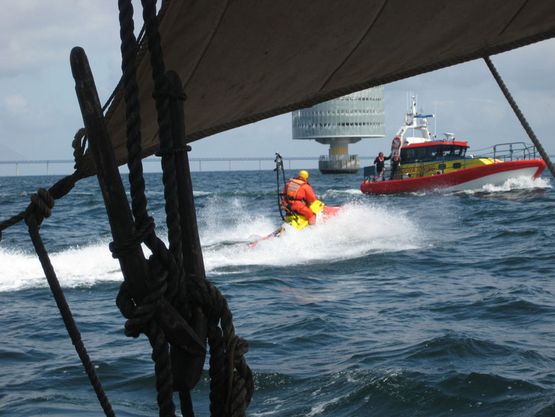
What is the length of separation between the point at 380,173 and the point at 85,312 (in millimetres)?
29542

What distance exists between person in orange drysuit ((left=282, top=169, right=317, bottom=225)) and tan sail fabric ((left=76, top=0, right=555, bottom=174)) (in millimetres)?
13946

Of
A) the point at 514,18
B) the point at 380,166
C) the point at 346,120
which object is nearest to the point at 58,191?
the point at 514,18

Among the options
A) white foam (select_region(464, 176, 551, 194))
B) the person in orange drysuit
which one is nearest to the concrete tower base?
white foam (select_region(464, 176, 551, 194))

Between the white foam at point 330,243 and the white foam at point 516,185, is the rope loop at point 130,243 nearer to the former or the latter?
the white foam at point 330,243

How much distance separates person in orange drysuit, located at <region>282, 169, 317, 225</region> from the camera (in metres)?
16.9

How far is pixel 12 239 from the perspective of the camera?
2116cm

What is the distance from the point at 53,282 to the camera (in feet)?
6.64

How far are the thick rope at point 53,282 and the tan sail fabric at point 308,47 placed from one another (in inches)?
13.8

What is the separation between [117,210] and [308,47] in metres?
1.16

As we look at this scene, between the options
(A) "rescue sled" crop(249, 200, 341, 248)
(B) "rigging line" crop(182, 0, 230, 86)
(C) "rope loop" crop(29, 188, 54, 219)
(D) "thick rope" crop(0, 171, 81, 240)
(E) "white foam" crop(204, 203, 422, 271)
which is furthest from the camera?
(A) "rescue sled" crop(249, 200, 341, 248)

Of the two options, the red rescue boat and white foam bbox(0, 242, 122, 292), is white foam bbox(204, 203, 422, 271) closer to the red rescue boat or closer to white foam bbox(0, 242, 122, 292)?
white foam bbox(0, 242, 122, 292)

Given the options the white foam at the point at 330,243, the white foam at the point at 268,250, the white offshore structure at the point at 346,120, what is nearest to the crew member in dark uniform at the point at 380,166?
the white foam at the point at 268,250

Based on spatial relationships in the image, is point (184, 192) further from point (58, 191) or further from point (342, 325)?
point (342, 325)

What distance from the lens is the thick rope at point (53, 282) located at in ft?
6.66
